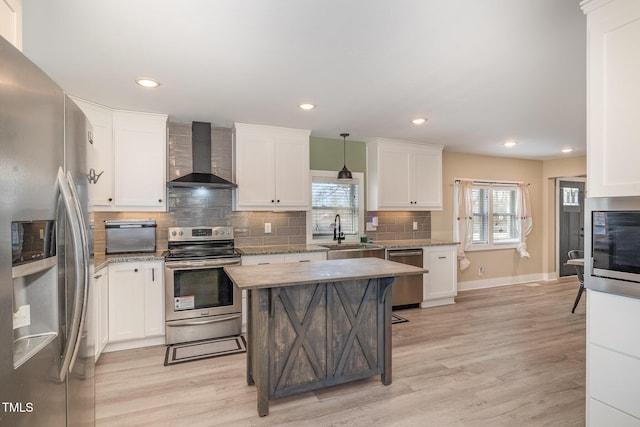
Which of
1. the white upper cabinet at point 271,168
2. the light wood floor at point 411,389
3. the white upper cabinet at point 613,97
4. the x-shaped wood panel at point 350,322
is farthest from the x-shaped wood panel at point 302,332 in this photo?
the white upper cabinet at point 271,168

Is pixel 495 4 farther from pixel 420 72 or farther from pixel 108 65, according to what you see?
pixel 108 65

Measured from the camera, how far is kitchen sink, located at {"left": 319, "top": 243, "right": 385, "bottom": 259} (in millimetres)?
4191

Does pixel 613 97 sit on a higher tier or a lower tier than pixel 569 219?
higher

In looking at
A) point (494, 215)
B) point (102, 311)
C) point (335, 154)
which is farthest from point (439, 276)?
point (102, 311)

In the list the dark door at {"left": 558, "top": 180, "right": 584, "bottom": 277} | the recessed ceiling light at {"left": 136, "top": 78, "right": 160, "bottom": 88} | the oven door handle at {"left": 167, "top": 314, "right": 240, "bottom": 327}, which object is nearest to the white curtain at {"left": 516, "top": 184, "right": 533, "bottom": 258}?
the dark door at {"left": 558, "top": 180, "right": 584, "bottom": 277}

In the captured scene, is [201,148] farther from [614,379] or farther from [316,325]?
[614,379]

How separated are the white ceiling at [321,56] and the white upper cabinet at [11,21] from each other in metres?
0.42

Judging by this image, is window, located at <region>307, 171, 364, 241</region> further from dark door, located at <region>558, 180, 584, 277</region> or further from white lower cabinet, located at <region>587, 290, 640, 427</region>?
dark door, located at <region>558, 180, 584, 277</region>

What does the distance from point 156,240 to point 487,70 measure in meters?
3.73

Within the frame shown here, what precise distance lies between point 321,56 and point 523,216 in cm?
568

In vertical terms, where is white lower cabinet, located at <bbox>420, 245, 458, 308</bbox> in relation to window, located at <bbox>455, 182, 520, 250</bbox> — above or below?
below

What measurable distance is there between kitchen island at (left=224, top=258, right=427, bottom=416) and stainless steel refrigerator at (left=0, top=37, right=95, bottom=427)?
97 centimetres

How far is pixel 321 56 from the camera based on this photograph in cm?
229

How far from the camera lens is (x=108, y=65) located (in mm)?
2420
